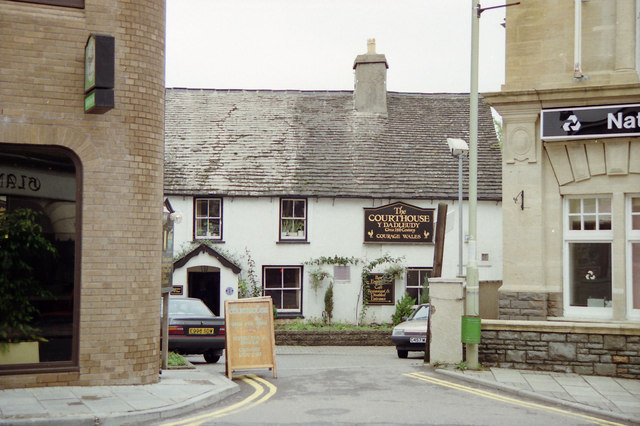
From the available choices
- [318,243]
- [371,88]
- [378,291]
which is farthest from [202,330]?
[371,88]

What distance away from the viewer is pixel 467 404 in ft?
35.6

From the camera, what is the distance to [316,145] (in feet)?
105

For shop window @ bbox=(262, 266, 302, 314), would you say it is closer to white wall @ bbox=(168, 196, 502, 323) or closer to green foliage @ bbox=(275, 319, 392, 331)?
white wall @ bbox=(168, 196, 502, 323)

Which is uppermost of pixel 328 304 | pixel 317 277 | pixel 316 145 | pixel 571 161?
pixel 316 145

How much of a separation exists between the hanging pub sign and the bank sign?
15.2 meters

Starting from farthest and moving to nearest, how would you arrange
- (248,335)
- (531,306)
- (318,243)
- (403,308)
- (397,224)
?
(397,224), (318,243), (403,308), (531,306), (248,335)

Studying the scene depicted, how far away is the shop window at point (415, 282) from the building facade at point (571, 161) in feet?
48.3

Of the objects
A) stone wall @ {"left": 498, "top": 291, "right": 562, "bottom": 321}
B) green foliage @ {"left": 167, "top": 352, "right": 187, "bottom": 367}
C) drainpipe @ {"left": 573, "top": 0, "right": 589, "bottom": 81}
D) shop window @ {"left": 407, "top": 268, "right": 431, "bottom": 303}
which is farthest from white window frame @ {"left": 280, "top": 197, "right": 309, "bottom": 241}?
drainpipe @ {"left": 573, "top": 0, "right": 589, "bottom": 81}

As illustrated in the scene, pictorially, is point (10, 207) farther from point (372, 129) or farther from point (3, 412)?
point (372, 129)

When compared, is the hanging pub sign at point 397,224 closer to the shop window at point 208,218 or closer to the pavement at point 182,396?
the shop window at point 208,218

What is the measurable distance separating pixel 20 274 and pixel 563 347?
900 centimetres

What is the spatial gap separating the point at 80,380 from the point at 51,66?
4.50m

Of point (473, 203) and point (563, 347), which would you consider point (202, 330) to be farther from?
point (563, 347)

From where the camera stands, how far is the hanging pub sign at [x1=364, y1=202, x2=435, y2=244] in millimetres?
29859
